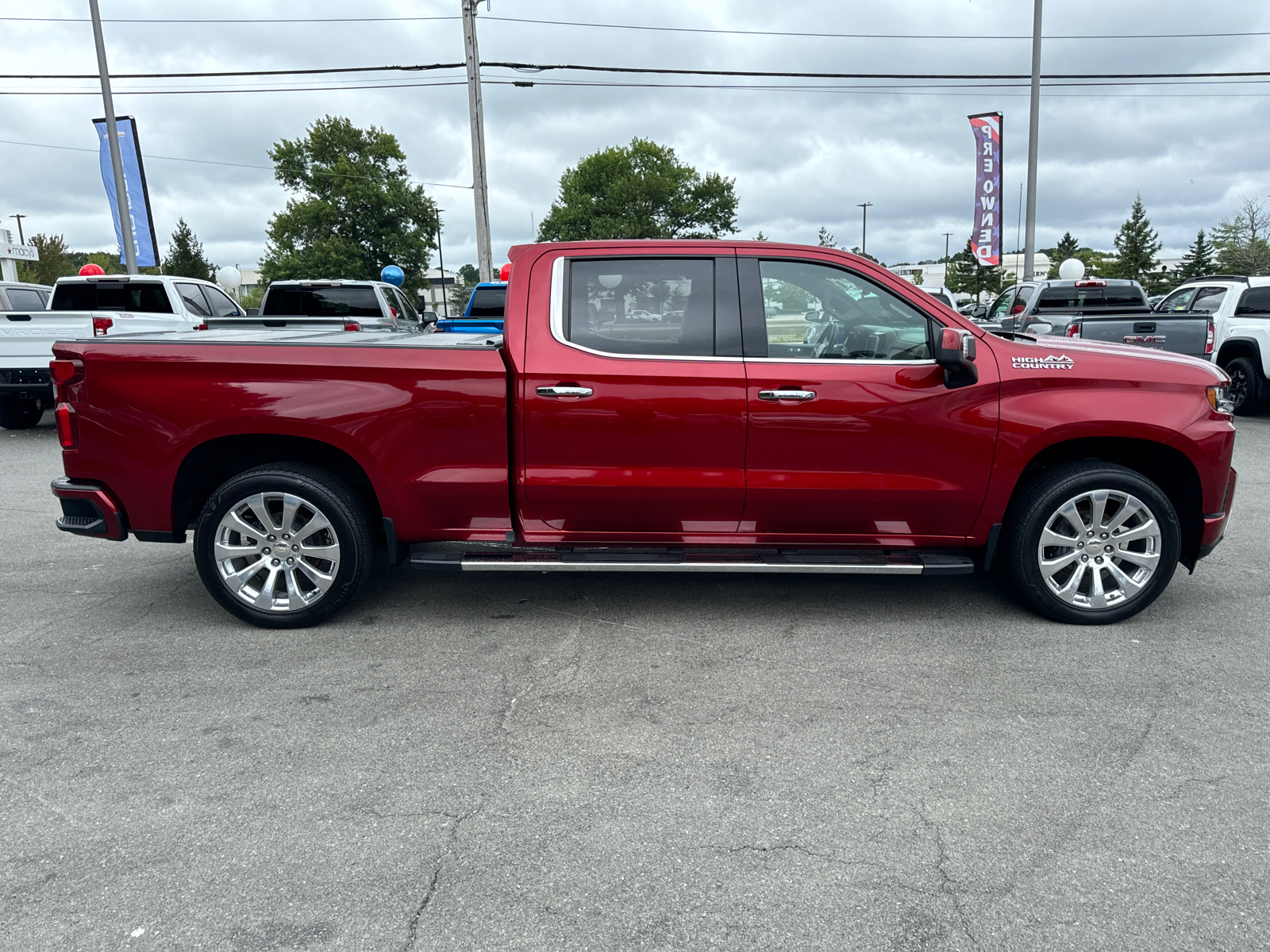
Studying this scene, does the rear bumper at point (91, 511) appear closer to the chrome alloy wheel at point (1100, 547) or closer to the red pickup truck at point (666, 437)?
the red pickup truck at point (666, 437)

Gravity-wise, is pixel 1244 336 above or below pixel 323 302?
below

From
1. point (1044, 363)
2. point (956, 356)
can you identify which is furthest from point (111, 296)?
point (1044, 363)

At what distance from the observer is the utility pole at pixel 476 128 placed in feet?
65.8

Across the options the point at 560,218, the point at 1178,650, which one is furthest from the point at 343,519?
the point at 560,218

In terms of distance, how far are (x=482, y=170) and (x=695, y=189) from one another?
5092 cm

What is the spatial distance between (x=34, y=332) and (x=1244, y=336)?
15.6m

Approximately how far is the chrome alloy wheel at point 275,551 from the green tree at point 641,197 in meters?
63.5

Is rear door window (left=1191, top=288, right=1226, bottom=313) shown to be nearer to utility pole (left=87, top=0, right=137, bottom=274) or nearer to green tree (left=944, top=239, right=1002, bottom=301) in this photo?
utility pole (left=87, top=0, right=137, bottom=274)

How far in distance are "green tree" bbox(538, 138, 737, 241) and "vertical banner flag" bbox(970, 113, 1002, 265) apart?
4538 centimetres

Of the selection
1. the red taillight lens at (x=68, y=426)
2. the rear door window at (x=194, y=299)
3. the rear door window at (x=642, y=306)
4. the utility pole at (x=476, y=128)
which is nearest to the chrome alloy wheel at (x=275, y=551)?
the red taillight lens at (x=68, y=426)

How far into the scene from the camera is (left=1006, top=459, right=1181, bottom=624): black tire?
4305 millimetres

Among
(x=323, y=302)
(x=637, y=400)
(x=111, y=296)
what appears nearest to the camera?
(x=637, y=400)

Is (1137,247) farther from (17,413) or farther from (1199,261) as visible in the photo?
(17,413)

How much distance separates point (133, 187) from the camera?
20609 mm
